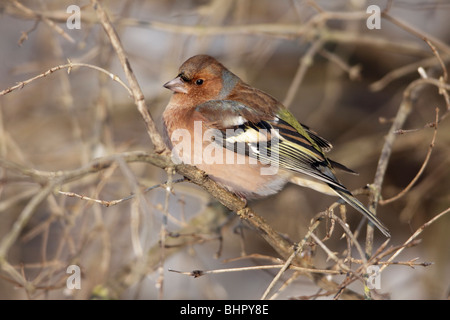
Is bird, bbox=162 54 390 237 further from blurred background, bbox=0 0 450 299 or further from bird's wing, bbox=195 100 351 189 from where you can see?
blurred background, bbox=0 0 450 299

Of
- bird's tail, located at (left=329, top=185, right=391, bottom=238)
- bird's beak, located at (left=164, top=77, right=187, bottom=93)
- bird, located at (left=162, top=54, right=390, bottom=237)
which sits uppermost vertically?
bird's beak, located at (left=164, top=77, right=187, bottom=93)

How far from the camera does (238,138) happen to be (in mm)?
3863

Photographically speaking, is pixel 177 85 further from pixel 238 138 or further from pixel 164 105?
pixel 164 105

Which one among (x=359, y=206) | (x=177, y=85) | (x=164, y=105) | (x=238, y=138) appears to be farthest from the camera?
(x=164, y=105)

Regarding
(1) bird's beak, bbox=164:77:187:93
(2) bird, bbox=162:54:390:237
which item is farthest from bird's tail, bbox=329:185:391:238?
(1) bird's beak, bbox=164:77:187:93

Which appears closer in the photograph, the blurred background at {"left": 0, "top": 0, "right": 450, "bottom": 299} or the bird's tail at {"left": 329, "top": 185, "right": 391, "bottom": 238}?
the bird's tail at {"left": 329, "top": 185, "right": 391, "bottom": 238}

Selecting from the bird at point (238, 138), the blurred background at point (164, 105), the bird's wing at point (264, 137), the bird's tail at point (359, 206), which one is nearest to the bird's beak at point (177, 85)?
the bird at point (238, 138)

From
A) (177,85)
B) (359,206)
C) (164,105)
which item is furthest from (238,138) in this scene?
(164,105)

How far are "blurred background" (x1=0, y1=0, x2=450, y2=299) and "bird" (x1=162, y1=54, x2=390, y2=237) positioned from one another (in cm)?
54

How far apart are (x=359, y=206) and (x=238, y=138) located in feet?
3.45

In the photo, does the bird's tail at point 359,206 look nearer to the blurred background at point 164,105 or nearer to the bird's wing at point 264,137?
the bird's wing at point 264,137

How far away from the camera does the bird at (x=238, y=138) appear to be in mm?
3730

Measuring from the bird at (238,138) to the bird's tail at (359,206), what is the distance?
0.01 meters

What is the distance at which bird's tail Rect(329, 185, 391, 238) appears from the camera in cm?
327
